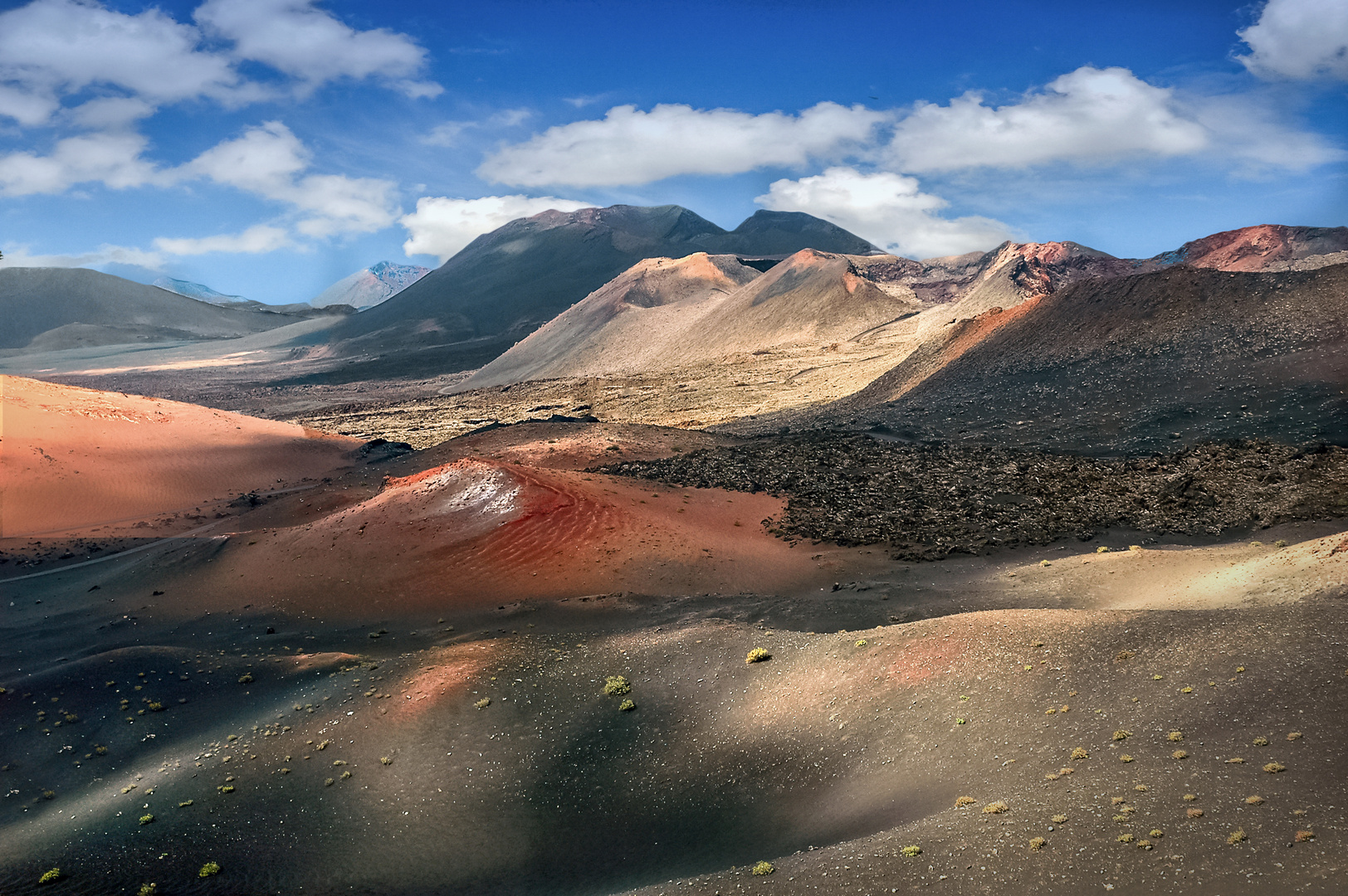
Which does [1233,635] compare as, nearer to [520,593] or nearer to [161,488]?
[520,593]

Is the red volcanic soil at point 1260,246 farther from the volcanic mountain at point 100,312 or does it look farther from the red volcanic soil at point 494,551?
the volcanic mountain at point 100,312

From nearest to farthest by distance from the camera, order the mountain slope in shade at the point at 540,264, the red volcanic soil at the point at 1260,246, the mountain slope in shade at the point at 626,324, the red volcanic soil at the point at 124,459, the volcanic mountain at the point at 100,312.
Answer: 1. the red volcanic soil at the point at 124,459
2. the red volcanic soil at the point at 1260,246
3. the mountain slope in shade at the point at 626,324
4. the mountain slope in shade at the point at 540,264
5. the volcanic mountain at the point at 100,312

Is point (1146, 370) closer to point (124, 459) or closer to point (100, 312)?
point (124, 459)

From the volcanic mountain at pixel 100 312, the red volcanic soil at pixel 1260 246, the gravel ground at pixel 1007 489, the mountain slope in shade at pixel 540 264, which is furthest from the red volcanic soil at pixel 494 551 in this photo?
the volcanic mountain at pixel 100 312

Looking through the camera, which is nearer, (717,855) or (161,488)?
(717,855)

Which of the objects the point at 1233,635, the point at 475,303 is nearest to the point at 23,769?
the point at 1233,635

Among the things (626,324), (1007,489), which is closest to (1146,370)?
(1007,489)
